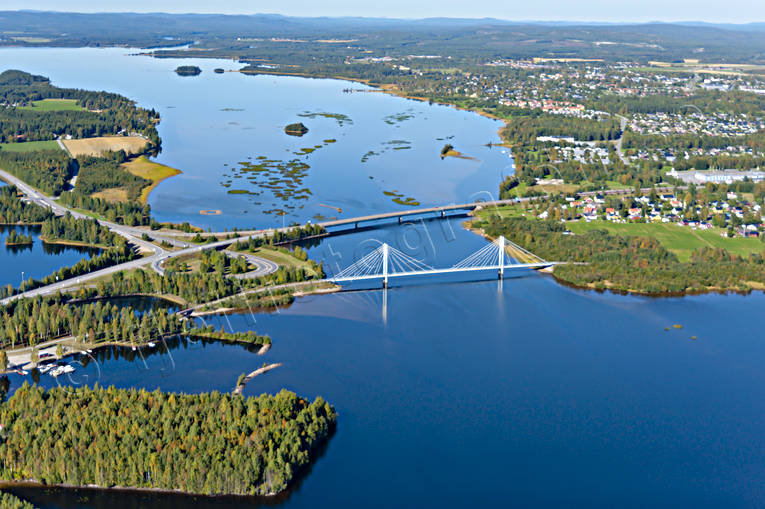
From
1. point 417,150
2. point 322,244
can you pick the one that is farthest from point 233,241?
point 417,150

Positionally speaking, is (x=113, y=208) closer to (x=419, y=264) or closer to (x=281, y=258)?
(x=281, y=258)

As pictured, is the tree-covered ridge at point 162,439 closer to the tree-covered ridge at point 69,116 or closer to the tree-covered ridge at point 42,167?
the tree-covered ridge at point 42,167

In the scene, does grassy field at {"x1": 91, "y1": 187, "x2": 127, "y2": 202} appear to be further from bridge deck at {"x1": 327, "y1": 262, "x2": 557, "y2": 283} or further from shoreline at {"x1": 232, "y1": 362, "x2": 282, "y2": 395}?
shoreline at {"x1": 232, "y1": 362, "x2": 282, "y2": 395}

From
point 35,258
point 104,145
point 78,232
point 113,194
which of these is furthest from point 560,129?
point 35,258

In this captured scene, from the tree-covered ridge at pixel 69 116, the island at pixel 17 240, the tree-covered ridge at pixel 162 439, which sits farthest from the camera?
the tree-covered ridge at pixel 69 116

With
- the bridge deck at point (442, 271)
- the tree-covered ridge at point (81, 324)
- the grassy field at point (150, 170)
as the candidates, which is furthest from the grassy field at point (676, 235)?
A: the tree-covered ridge at point (81, 324)

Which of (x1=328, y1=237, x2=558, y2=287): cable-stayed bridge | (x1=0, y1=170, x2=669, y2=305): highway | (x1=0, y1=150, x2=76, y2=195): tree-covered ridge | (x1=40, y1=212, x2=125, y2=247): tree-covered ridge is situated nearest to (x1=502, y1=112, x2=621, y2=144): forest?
(x1=0, y1=170, x2=669, y2=305): highway
